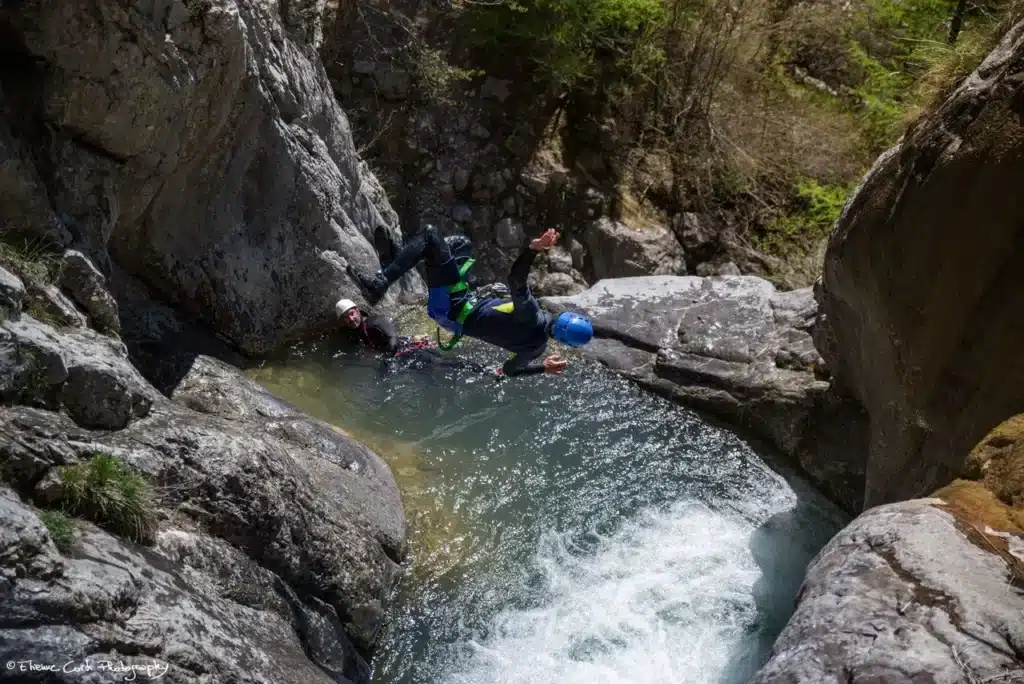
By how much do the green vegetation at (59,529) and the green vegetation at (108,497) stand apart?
0.23 m

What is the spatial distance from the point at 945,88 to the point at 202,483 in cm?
551

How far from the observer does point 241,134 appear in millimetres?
7273

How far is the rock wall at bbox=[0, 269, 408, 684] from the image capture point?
3289 millimetres

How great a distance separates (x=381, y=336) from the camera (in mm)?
7926

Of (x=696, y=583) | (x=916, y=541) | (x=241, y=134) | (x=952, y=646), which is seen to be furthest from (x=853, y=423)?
(x=241, y=134)

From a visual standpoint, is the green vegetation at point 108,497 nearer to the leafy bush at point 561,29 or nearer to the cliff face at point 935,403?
the cliff face at point 935,403

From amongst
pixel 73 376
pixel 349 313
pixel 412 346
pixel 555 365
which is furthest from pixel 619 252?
pixel 73 376

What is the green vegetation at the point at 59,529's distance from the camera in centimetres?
349

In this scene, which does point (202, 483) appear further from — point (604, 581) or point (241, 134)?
point (241, 134)

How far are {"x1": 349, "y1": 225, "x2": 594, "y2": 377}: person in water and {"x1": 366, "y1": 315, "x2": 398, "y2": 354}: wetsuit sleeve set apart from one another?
3.35 feet

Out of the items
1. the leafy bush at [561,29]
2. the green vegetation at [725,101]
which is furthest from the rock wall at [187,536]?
the green vegetation at [725,101]

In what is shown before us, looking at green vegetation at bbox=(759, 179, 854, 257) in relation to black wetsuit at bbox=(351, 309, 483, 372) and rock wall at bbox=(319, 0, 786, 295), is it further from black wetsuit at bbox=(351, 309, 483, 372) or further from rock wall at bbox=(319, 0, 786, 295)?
black wetsuit at bbox=(351, 309, 483, 372)

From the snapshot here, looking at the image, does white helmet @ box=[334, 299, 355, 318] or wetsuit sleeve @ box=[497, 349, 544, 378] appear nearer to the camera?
wetsuit sleeve @ box=[497, 349, 544, 378]

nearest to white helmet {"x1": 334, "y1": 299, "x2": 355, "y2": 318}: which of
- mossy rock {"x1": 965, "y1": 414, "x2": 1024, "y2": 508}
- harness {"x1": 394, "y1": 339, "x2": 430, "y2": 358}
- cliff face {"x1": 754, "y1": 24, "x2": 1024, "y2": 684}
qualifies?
harness {"x1": 394, "y1": 339, "x2": 430, "y2": 358}
